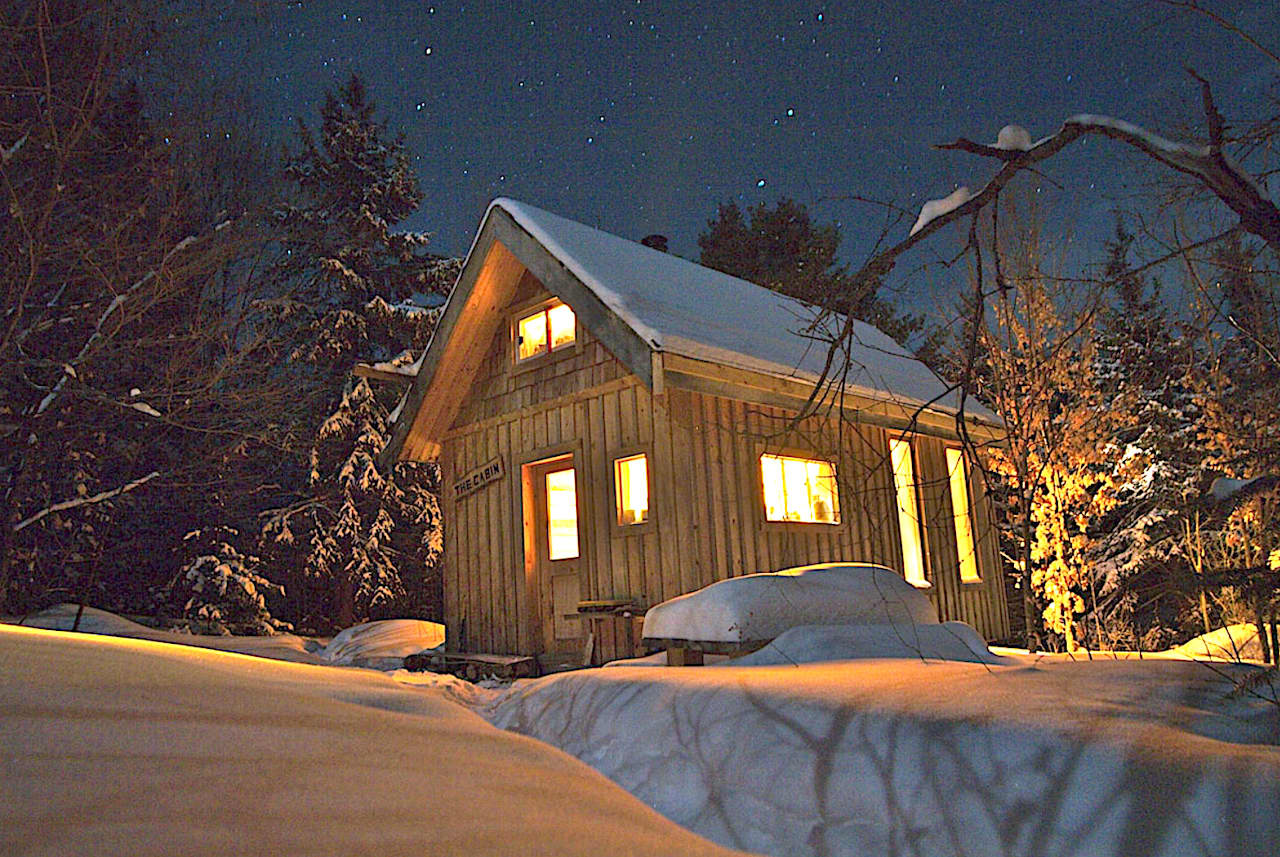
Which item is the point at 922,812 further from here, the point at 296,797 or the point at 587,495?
the point at 587,495

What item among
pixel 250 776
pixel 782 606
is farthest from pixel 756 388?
pixel 250 776

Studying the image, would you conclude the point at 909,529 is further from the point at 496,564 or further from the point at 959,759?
the point at 959,759

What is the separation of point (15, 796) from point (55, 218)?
12.6m

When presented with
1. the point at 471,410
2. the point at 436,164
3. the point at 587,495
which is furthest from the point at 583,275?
the point at 436,164

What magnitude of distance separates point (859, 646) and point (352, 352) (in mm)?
15003

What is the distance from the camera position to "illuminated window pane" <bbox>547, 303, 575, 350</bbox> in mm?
9953

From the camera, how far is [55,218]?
37.5 feet

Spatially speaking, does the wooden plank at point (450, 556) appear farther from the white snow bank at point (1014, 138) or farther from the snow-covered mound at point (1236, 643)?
the white snow bank at point (1014, 138)

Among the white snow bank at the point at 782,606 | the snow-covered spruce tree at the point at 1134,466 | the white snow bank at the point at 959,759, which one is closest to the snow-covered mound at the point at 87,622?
Answer: the white snow bank at the point at 782,606

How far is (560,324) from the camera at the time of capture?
33.1 ft

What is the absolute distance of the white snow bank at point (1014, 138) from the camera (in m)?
2.78

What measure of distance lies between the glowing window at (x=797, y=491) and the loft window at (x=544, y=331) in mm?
2790

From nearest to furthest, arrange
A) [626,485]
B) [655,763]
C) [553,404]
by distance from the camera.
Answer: [655,763]
[626,485]
[553,404]

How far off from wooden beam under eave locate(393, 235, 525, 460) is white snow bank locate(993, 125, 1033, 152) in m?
7.68
